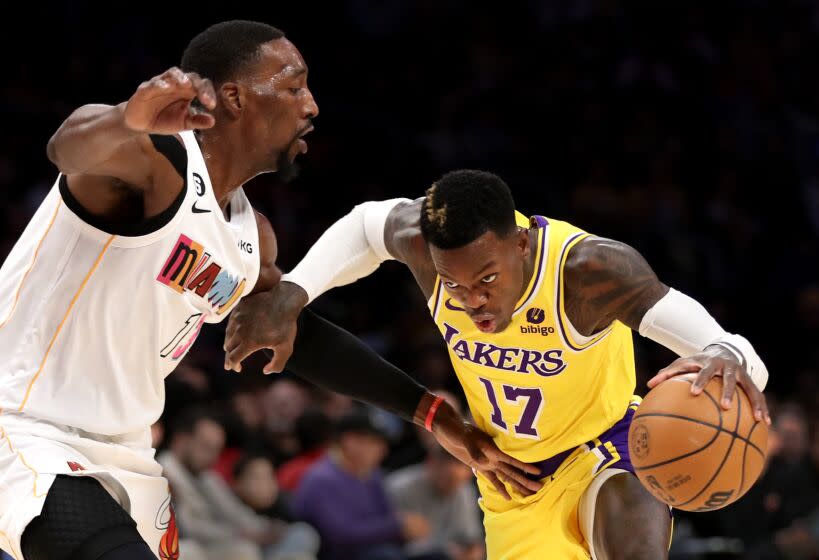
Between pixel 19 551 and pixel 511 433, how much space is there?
190 centimetres

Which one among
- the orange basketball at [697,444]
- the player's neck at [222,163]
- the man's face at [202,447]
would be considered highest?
the player's neck at [222,163]

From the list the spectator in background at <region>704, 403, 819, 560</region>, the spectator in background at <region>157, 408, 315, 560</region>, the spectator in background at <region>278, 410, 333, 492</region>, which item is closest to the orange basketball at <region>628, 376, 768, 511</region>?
the spectator in background at <region>157, 408, 315, 560</region>

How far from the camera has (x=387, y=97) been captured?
11.3 m

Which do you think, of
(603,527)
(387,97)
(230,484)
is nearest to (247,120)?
(603,527)

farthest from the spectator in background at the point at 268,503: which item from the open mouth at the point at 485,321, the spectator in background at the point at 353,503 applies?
the open mouth at the point at 485,321

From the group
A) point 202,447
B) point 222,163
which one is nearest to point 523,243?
point 222,163

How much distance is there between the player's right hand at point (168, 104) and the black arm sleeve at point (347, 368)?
5.65 ft

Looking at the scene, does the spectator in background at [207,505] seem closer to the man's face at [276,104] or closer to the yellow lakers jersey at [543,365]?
the yellow lakers jersey at [543,365]

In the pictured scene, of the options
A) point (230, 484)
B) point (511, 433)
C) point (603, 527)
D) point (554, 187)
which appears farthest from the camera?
point (554, 187)

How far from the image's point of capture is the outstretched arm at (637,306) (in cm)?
389

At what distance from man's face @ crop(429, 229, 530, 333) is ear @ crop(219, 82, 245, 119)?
815mm

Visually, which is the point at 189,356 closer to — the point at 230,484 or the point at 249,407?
the point at 249,407

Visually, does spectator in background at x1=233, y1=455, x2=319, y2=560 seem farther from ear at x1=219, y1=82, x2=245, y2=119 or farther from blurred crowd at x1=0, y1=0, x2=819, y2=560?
ear at x1=219, y1=82, x2=245, y2=119

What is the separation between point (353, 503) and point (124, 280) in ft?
14.4
